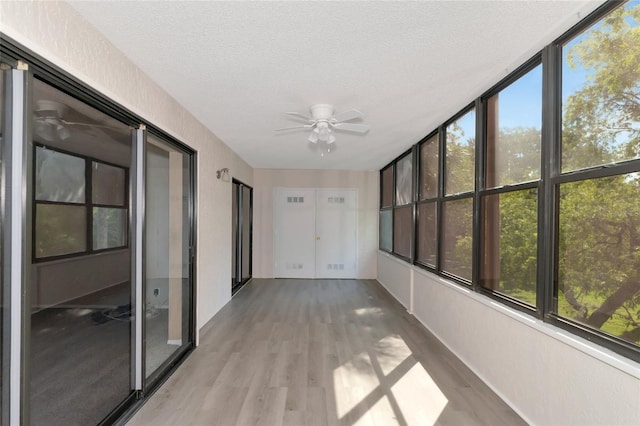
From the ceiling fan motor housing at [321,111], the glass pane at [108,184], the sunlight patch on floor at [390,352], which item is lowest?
the sunlight patch on floor at [390,352]

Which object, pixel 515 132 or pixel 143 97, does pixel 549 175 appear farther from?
pixel 143 97

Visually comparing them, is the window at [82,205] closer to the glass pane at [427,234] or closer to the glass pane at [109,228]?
the glass pane at [109,228]

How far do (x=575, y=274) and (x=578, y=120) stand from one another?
34.8 inches

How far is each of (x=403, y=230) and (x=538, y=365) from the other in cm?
340

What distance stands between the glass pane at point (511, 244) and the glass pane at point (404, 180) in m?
2.09

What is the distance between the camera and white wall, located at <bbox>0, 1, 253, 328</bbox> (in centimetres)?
135

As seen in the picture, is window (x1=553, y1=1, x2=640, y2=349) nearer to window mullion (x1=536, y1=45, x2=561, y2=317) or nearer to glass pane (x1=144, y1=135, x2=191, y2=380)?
window mullion (x1=536, y1=45, x2=561, y2=317)

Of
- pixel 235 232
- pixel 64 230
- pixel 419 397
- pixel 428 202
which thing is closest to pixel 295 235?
pixel 235 232

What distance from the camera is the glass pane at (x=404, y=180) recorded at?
482 centimetres

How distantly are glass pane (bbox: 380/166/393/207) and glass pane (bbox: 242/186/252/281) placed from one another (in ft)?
9.64

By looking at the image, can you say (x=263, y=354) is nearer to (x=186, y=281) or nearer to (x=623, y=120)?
(x=186, y=281)

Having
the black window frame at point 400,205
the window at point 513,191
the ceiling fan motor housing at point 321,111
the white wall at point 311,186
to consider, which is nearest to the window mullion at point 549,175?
the window at point 513,191

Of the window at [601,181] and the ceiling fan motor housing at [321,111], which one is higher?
the ceiling fan motor housing at [321,111]

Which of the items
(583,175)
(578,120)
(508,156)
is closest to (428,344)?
(508,156)
